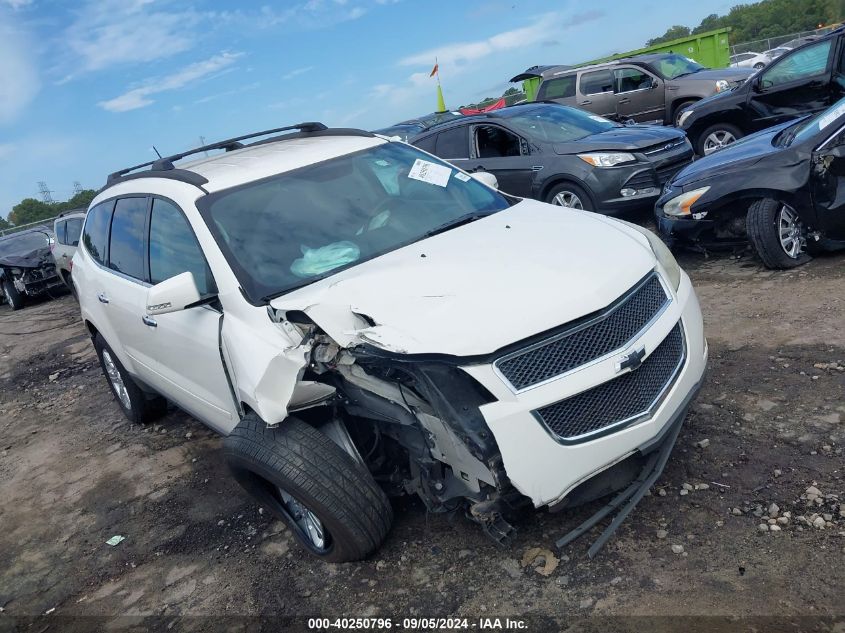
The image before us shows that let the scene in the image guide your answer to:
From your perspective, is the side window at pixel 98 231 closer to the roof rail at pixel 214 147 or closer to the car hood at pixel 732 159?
the roof rail at pixel 214 147

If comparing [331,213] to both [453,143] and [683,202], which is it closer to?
[683,202]

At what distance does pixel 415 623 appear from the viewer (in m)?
2.81

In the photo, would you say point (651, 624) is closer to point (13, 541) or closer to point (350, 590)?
point (350, 590)

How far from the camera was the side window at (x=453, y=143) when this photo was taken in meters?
9.07

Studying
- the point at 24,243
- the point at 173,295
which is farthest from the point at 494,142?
the point at 24,243

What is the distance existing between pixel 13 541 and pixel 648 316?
4.01 meters

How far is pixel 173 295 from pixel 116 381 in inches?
121

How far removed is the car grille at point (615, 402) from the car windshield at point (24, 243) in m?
15.4

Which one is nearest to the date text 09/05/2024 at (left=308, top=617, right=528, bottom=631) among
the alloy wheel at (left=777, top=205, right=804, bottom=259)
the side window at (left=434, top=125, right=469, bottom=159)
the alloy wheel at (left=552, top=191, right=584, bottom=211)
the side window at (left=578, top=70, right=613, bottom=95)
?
the alloy wheel at (left=777, top=205, right=804, bottom=259)

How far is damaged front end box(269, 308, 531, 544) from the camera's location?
8.59 ft

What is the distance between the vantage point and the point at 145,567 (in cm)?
374

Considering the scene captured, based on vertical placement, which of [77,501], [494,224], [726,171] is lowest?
[77,501]

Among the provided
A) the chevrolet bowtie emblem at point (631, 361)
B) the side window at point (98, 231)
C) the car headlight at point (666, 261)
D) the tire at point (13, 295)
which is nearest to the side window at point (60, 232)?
the tire at point (13, 295)

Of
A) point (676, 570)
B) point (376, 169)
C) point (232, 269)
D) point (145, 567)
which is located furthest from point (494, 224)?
point (145, 567)
